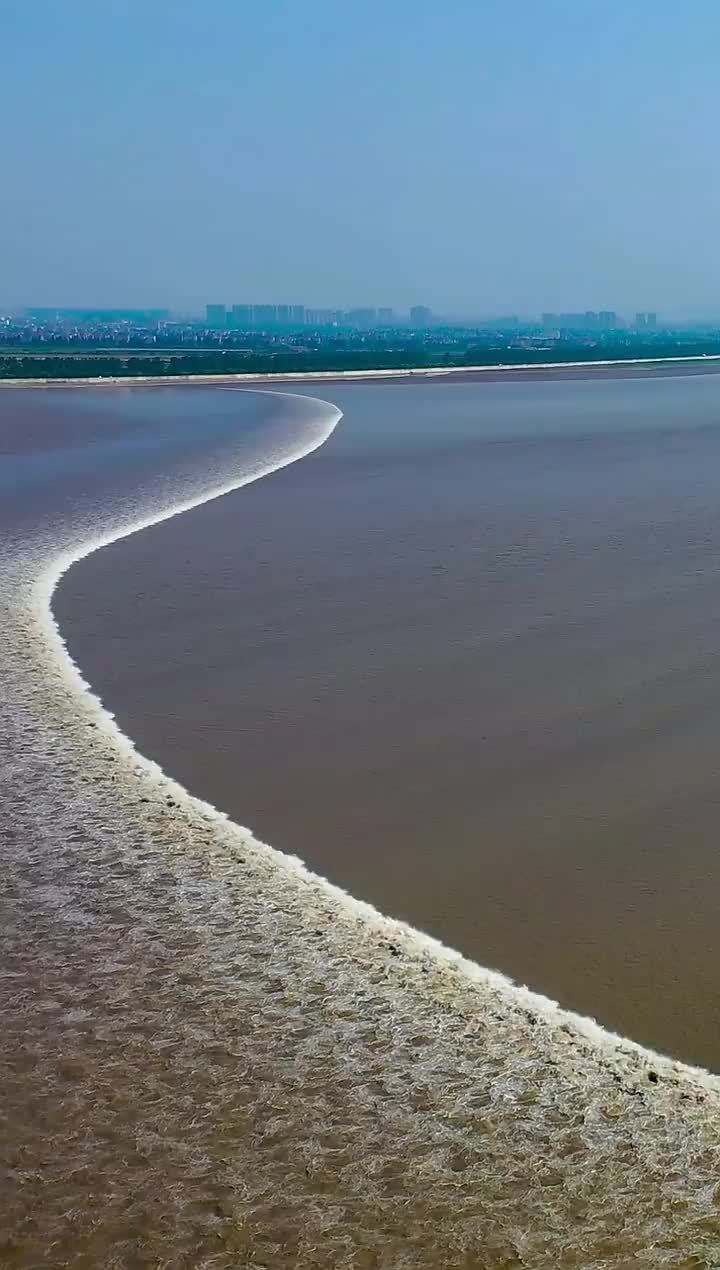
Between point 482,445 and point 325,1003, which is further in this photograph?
point 482,445

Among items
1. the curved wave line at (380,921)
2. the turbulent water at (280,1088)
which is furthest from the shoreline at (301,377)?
the turbulent water at (280,1088)

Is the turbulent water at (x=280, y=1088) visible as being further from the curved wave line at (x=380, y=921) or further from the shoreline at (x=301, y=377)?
the shoreline at (x=301, y=377)

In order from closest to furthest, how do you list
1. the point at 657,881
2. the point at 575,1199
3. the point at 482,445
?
1. the point at 575,1199
2. the point at 657,881
3. the point at 482,445

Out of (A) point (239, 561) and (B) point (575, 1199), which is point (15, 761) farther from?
(A) point (239, 561)

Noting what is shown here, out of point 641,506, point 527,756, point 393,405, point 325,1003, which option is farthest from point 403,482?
point 393,405

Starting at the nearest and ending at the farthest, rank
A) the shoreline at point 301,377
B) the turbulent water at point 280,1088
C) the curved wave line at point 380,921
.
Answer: the turbulent water at point 280,1088, the curved wave line at point 380,921, the shoreline at point 301,377

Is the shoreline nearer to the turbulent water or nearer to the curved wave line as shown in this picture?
the curved wave line

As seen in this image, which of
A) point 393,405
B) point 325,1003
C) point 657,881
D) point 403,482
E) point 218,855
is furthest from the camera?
point 393,405

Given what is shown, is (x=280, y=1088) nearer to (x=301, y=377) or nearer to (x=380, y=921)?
(x=380, y=921)

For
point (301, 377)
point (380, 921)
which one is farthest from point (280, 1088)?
point (301, 377)
